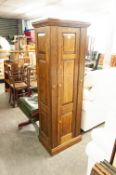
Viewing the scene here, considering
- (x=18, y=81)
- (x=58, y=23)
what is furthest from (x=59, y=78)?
(x=18, y=81)

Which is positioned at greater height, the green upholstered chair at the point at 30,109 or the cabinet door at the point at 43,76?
the cabinet door at the point at 43,76

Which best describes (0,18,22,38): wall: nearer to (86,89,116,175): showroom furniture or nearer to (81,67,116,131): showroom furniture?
(81,67,116,131): showroom furniture

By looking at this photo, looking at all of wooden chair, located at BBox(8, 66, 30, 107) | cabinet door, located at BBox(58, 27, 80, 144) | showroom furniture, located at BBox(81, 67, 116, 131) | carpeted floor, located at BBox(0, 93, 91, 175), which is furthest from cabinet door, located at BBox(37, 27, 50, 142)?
wooden chair, located at BBox(8, 66, 30, 107)

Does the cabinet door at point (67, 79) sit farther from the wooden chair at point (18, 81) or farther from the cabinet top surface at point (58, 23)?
the wooden chair at point (18, 81)

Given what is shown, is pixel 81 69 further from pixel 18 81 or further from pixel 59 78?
pixel 18 81

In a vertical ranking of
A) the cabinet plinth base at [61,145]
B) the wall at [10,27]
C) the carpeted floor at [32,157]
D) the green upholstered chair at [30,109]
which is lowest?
the carpeted floor at [32,157]

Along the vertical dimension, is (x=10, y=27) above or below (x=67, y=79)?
above

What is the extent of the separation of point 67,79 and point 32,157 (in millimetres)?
1183

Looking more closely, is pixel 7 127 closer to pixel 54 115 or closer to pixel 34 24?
pixel 54 115

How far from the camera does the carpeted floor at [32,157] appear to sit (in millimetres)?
1967

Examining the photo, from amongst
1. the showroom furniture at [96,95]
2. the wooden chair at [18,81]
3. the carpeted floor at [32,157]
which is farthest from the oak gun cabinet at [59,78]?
the wooden chair at [18,81]

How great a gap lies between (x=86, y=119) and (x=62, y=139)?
1.88 ft

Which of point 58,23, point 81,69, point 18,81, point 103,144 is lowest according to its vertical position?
point 103,144

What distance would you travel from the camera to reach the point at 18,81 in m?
3.98
